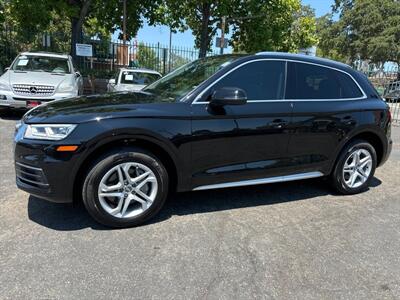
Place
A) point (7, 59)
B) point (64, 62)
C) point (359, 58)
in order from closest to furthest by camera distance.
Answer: point (64, 62), point (7, 59), point (359, 58)

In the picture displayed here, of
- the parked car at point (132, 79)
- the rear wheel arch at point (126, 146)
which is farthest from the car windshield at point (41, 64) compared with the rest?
the rear wheel arch at point (126, 146)

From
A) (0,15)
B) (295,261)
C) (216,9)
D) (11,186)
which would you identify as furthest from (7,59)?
(295,261)

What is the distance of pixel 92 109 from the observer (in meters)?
3.51

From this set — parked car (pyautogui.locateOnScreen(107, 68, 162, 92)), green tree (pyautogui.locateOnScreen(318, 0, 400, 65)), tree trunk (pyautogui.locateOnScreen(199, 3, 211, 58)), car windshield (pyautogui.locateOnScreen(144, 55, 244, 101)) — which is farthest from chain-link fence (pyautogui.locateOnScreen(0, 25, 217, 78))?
green tree (pyautogui.locateOnScreen(318, 0, 400, 65))

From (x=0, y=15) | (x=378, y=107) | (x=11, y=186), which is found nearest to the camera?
(x=11, y=186)

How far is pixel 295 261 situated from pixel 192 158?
4.33 feet

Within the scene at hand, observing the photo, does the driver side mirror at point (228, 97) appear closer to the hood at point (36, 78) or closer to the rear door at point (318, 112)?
the rear door at point (318, 112)

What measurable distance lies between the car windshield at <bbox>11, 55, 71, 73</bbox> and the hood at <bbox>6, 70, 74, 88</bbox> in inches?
14.1

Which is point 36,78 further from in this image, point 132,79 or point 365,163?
point 365,163

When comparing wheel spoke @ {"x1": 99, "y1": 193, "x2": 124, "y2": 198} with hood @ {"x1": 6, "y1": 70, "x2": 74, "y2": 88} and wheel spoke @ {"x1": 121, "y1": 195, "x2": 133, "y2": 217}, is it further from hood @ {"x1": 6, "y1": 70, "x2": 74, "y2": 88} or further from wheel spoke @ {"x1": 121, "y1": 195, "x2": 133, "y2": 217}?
hood @ {"x1": 6, "y1": 70, "x2": 74, "y2": 88}

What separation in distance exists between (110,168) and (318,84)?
102 inches

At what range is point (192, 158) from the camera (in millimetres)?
3746

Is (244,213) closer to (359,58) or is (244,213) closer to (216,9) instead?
(216,9)

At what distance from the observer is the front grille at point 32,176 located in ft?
11.0
